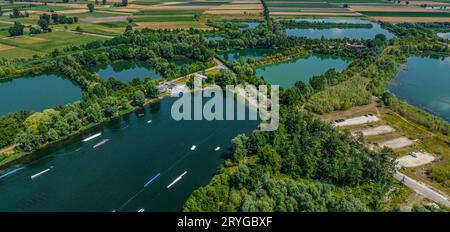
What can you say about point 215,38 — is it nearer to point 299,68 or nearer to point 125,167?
point 299,68

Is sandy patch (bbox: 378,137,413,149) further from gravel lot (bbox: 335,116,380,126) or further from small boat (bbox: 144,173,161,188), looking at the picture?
small boat (bbox: 144,173,161,188)

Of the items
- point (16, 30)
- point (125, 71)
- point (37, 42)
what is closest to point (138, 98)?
point (125, 71)

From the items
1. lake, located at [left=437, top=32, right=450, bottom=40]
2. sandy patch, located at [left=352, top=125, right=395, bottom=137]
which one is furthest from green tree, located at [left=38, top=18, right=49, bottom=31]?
lake, located at [left=437, top=32, right=450, bottom=40]

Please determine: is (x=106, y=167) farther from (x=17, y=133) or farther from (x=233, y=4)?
(x=233, y=4)

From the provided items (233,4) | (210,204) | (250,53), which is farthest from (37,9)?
(210,204)

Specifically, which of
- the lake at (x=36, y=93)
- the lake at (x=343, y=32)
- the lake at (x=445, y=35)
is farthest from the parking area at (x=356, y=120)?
the lake at (x=445, y=35)

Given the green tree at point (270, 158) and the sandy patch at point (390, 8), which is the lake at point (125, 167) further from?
the sandy patch at point (390, 8)
